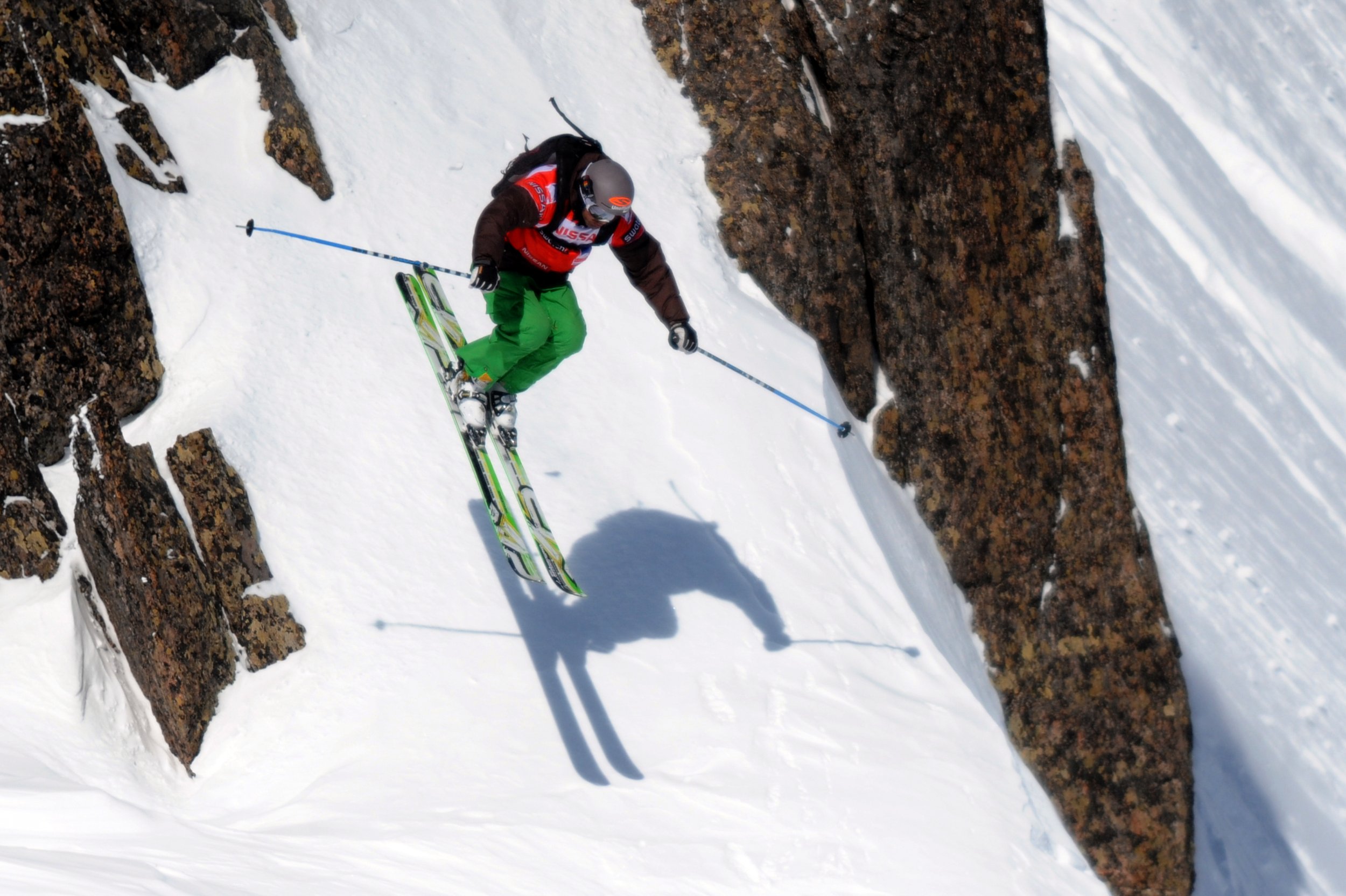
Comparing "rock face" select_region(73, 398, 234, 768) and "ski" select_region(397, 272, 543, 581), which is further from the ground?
"ski" select_region(397, 272, 543, 581)

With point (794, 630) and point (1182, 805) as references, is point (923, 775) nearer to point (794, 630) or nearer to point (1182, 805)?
point (794, 630)

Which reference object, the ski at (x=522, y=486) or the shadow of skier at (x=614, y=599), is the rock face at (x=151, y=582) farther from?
the ski at (x=522, y=486)

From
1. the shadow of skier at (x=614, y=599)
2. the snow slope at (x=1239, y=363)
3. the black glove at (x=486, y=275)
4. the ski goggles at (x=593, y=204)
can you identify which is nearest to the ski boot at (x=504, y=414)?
the shadow of skier at (x=614, y=599)

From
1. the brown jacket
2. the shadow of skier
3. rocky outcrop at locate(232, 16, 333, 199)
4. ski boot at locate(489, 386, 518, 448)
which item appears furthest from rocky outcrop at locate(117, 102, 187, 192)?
the shadow of skier

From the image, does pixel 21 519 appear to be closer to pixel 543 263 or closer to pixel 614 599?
pixel 543 263

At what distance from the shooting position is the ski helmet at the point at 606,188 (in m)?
5.69

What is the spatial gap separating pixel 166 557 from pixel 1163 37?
816 inches

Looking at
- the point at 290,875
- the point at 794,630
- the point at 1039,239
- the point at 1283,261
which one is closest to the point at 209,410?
the point at 290,875

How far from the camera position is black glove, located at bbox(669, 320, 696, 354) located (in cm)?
664

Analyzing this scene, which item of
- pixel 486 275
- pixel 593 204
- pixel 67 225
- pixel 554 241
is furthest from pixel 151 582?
pixel 593 204

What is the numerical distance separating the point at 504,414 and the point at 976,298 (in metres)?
6.78

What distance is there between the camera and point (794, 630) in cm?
751

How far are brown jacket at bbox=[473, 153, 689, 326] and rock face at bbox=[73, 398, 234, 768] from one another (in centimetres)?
249

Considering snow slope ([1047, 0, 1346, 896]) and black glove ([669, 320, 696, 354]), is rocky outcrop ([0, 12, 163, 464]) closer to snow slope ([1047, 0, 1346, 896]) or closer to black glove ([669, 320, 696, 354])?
black glove ([669, 320, 696, 354])
